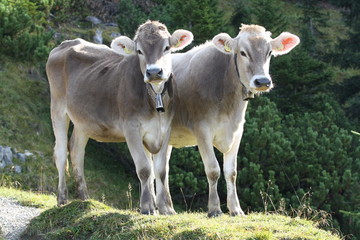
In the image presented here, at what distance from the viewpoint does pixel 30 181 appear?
19.5 m

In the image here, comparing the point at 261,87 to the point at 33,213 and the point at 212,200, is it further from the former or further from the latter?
the point at 33,213

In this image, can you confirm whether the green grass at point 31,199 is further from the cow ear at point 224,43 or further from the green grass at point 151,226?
the cow ear at point 224,43

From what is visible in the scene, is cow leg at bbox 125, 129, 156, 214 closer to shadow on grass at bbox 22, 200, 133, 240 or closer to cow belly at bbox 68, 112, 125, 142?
shadow on grass at bbox 22, 200, 133, 240

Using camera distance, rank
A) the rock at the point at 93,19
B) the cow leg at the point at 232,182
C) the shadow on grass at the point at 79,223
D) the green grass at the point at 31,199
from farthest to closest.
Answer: the rock at the point at 93,19, the green grass at the point at 31,199, the cow leg at the point at 232,182, the shadow on grass at the point at 79,223

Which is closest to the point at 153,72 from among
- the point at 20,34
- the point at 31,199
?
the point at 31,199

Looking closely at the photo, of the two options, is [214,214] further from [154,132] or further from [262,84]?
[262,84]

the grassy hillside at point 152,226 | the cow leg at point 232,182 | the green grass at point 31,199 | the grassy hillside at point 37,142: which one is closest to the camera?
the grassy hillside at point 152,226

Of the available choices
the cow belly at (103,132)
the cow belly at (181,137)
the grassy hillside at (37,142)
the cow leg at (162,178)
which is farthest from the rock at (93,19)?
the cow leg at (162,178)

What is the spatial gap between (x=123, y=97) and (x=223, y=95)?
1463 mm

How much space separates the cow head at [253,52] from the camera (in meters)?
8.63

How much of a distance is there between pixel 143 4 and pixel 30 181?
48.5ft

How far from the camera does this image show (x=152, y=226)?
7746 millimetres

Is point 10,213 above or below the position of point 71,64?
below

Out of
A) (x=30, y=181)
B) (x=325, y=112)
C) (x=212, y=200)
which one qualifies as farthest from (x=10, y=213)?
(x=325, y=112)
